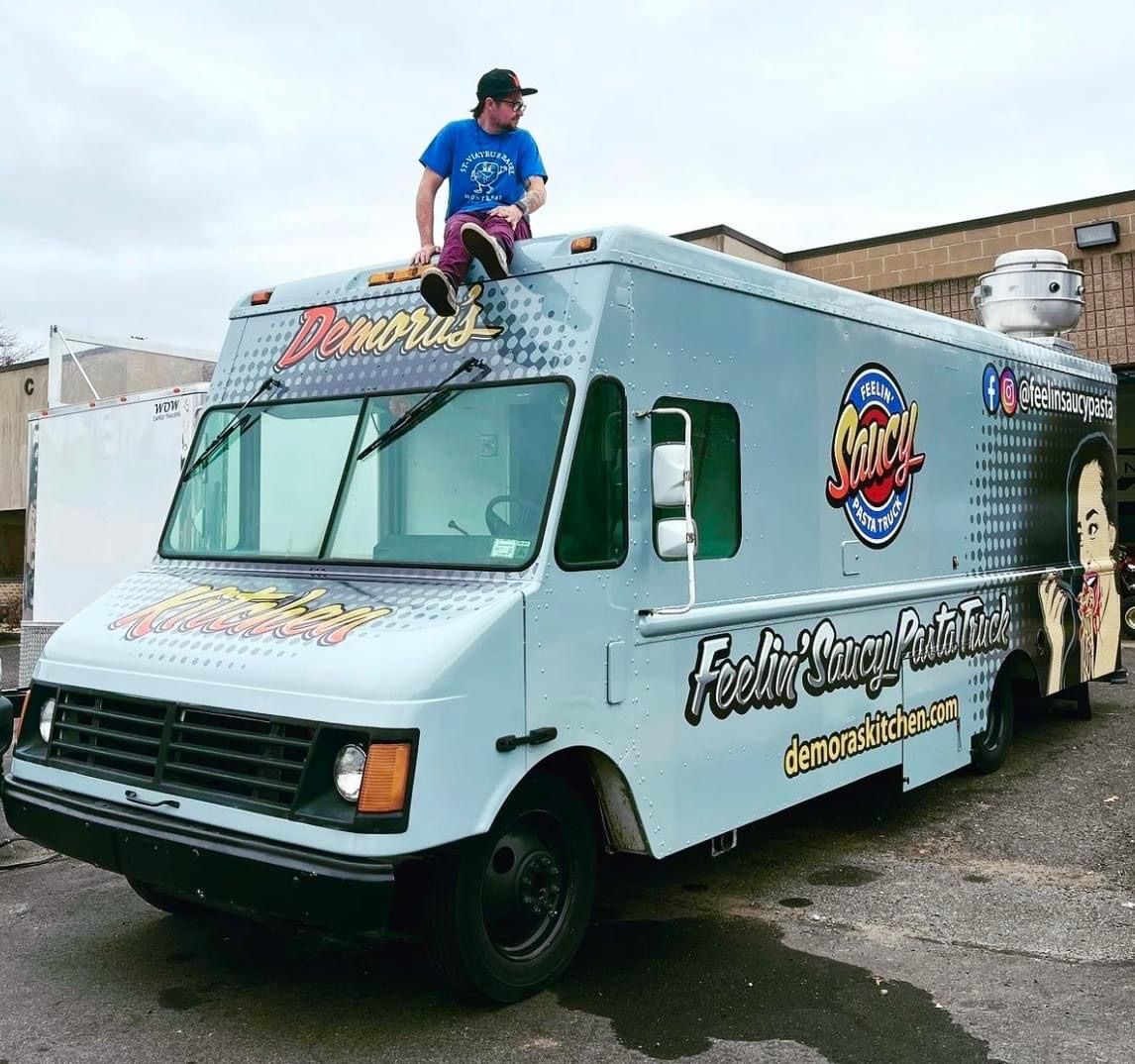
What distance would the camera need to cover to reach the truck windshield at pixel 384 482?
4.48 meters

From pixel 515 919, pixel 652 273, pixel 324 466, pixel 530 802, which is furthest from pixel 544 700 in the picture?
pixel 652 273

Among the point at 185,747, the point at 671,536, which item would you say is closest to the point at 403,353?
the point at 671,536

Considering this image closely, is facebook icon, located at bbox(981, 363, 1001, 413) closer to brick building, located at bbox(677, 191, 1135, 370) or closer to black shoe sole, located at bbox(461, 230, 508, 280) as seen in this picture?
black shoe sole, located at bbox(461, 230, 508, 280)

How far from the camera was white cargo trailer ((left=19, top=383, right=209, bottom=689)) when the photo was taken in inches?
376

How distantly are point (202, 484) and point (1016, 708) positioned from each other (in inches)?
290

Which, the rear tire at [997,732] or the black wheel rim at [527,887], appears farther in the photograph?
the rear tire at [997,732]

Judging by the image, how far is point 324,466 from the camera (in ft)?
16.2

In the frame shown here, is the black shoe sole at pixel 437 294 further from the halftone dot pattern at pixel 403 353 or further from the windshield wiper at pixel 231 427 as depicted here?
the windshield wiper at pixel 231 427

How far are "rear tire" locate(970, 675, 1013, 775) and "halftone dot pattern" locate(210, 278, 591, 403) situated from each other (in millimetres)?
4559

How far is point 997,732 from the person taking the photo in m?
8.04

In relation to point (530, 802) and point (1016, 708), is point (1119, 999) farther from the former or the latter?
point (1016, 708)

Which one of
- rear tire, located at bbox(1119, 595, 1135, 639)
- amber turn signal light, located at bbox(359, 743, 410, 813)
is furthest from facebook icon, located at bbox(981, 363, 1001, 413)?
rear tire, located at bbox(1119, 595, 1135, 639)

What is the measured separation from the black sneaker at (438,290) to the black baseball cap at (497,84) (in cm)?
108

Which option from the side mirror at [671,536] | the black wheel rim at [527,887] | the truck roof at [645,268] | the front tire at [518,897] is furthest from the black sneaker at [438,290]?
the black wheel rim at [527,887]
